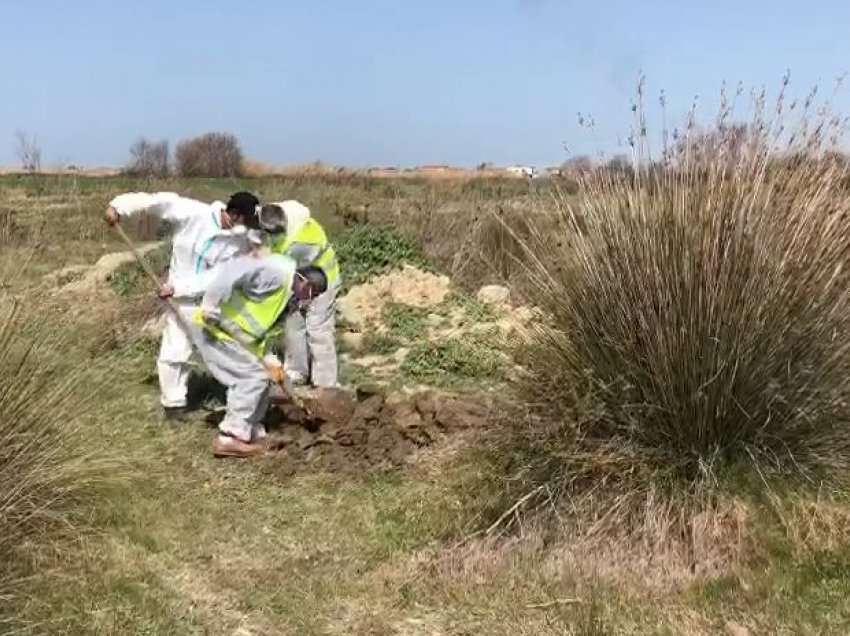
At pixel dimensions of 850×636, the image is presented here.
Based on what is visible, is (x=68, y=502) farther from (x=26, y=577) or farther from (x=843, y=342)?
(x=843, y=342)

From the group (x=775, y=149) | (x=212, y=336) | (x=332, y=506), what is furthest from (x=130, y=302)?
(x=775, y=149)

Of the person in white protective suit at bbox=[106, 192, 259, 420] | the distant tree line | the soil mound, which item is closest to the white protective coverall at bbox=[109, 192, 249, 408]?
the person in white protective suit at bbox=[106, 192, 259, 420]

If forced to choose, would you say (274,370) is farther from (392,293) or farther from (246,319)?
(392,293)

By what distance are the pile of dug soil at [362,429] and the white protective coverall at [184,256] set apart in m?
0.85

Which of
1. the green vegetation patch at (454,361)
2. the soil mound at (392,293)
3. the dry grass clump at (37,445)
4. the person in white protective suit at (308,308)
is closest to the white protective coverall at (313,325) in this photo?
the person in white protective suit at (308,308)

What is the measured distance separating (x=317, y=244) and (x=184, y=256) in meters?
1.22

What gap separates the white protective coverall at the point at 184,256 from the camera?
711cm

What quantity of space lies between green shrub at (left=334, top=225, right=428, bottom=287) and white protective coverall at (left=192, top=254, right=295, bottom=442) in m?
5.31

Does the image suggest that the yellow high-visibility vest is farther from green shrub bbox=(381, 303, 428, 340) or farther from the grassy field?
green shrub bbox=(381, 303, 428, 340)

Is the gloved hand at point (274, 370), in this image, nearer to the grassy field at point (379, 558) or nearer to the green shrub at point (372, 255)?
the grassy field at point (379, 558)

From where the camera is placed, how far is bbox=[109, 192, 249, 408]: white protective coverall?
280 inches

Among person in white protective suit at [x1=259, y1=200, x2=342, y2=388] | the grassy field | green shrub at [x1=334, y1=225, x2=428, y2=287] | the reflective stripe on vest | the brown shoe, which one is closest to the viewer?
the grassy field

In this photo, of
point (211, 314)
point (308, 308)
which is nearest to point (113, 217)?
point (211, 314)

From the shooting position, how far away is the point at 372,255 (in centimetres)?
1258
